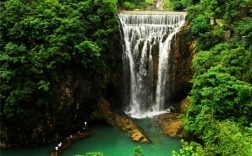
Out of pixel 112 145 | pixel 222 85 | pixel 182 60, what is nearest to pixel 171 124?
pixel 112 145

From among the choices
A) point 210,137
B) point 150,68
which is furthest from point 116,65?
point 210,137

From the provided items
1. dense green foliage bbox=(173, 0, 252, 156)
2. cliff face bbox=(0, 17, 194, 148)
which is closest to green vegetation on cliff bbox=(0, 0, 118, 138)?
cliff face bbox=(0, 17, 194, 148)

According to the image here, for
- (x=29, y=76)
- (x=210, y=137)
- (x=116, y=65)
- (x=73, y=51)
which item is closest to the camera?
(x=210, y=137)

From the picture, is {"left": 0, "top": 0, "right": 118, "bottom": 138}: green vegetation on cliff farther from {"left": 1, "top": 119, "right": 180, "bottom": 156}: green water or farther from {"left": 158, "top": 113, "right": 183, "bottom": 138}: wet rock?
{"left": 158, "top": 113, "right": 183, "bottom": 138}: wet rock

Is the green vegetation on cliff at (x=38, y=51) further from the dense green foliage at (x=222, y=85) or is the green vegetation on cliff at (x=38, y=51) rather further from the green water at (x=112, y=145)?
the dense green foliage at (x=222, y=85)

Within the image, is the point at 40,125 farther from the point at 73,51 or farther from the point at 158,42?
the point at 158,42

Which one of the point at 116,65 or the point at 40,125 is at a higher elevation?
the point at 116,65
